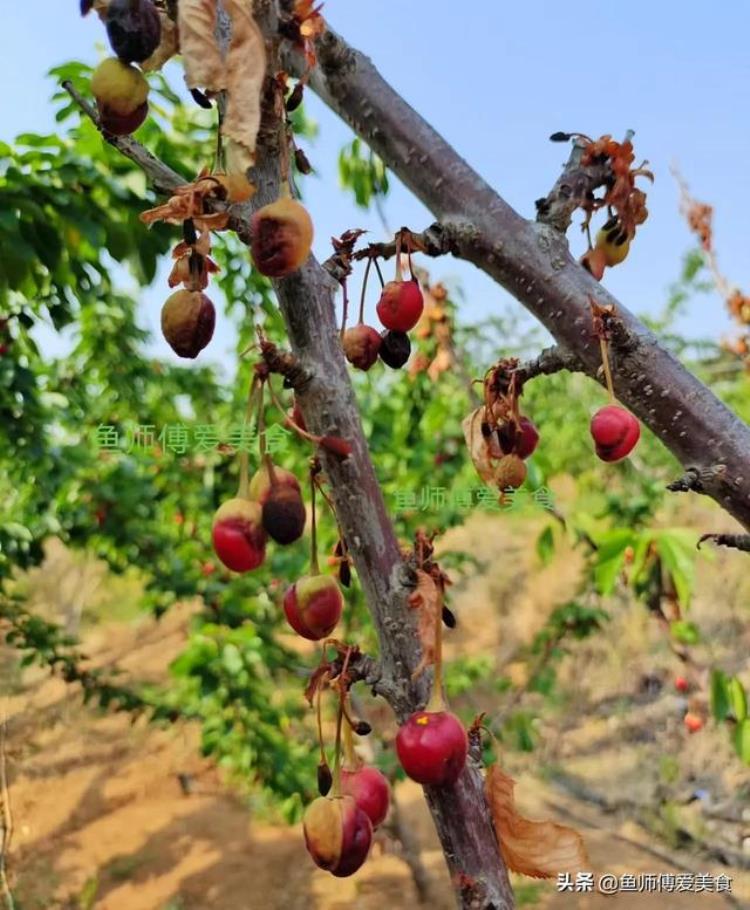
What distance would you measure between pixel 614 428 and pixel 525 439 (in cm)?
10

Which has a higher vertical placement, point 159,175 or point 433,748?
point 159,175

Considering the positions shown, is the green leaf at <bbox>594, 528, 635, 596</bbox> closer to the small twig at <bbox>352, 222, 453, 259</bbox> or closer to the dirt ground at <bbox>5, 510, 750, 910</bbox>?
the small twig at <bbox>352, 222, 453, 259</bbox>

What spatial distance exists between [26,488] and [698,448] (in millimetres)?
2935

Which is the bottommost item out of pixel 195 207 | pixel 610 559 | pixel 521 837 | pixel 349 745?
pixel 521 837

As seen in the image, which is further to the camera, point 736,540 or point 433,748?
point 736,540

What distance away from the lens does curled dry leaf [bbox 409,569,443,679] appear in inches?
22.8

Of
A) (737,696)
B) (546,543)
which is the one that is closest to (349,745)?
(737,696)

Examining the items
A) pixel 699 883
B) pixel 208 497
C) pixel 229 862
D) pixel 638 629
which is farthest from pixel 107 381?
pixel 638 629

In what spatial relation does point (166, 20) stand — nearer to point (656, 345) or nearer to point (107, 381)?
point (656, 345)

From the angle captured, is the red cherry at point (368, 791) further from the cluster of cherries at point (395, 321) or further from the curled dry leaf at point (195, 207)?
the curled dry leaf at point (195, 207)

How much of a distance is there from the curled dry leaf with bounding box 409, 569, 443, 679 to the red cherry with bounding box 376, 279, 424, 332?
27cm

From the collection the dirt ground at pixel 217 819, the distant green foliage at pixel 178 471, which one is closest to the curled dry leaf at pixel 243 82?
the distant green foliage at pixel 178 471

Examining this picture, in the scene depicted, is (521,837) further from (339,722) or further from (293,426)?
(293,426)

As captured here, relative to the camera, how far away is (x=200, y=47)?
54 centimetres
